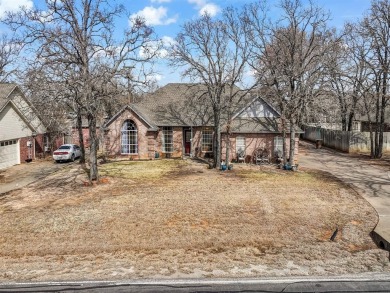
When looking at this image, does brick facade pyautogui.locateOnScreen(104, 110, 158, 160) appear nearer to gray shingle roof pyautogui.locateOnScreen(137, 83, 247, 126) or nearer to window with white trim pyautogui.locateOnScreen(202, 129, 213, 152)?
gray shingle roof pyautogui.locateOnScreen(137, 83, 247, 126)

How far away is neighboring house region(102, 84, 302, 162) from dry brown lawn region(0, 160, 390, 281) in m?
7.02

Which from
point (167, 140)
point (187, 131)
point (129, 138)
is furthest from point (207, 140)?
point (129, 138)

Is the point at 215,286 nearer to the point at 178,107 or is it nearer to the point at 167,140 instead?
the point at 167,140

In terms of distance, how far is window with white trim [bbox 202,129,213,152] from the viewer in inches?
1092

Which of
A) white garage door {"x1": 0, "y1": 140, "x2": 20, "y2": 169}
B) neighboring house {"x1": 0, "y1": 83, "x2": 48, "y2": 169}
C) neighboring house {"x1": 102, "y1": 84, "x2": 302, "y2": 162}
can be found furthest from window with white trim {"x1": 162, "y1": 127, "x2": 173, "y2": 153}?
white garage door {"x1": 0, "y1": 140, "x2": 20, "y2": 169}

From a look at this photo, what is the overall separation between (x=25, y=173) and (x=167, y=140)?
11395mm

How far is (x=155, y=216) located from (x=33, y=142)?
23.0m

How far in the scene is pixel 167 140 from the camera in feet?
93.0

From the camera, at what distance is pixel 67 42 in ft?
57.6

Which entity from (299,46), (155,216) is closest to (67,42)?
(155,216)

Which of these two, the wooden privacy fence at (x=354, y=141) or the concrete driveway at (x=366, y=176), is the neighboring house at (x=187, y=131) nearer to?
the concrete driveway at (x=366, y=176)

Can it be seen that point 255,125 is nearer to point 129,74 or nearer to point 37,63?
point 129,74

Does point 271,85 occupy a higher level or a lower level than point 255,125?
higher

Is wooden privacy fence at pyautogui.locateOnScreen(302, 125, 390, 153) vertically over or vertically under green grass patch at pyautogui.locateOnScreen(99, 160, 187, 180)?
over
